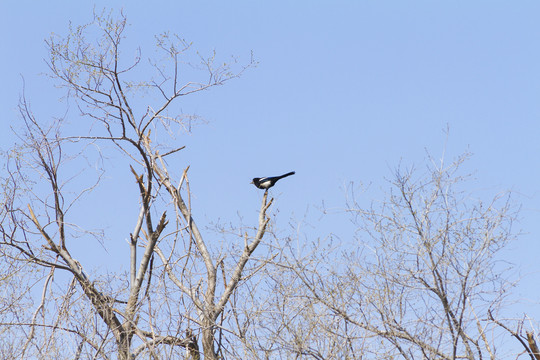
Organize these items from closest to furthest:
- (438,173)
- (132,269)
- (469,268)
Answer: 1. (469,268)
2. (438,173)
3. (132,269)

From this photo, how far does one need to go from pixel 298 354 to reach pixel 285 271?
96 centimetres

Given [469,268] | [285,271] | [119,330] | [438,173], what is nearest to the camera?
[469,268]

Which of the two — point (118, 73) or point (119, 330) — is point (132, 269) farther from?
point (118, 73)

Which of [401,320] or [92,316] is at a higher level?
[92,316]

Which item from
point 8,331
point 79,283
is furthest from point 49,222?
point 8,331

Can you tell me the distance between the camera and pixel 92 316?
8.45 metres

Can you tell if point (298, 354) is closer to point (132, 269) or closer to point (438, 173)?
point (438, 173)

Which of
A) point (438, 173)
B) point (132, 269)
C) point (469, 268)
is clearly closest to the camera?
point (469, 268)

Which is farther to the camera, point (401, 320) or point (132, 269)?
point (132, 269)

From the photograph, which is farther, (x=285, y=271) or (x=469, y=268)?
(x=285, y=271)

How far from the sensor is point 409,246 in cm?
716

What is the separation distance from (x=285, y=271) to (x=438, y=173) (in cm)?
209

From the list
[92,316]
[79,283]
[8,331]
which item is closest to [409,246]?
[92,316]

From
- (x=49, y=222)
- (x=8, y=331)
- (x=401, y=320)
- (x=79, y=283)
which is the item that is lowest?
(x=401, y=320)
